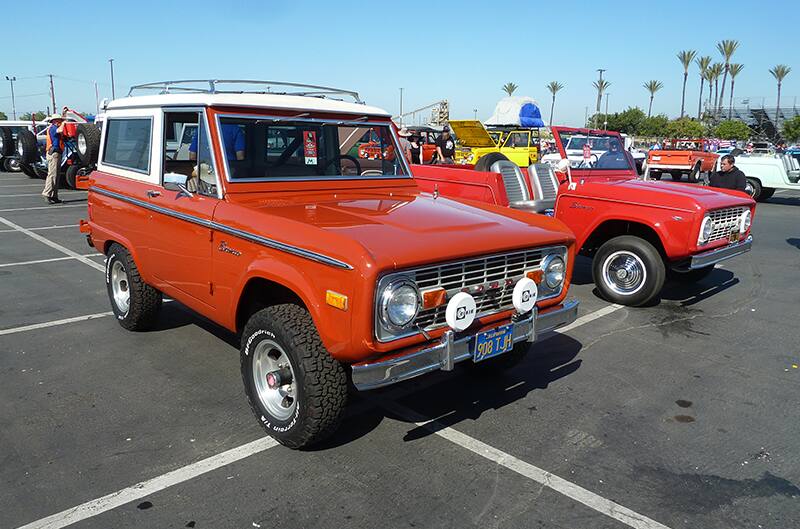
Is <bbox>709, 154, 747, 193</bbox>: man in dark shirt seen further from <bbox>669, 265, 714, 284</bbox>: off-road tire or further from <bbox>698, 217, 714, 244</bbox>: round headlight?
<bbox>698, 217, 714, 244</bbox>: round headlight

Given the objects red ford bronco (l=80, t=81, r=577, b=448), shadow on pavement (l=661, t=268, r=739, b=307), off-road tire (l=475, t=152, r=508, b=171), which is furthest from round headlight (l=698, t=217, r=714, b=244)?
red ford bronco (l=80, t=81, r=577, b=448)

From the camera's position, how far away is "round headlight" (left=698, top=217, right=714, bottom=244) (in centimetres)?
629

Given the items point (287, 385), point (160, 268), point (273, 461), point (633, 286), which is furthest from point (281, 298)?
point (633, 286)

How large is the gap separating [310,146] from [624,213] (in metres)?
3.86

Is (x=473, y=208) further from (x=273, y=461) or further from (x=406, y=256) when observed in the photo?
(x=273, y=461)

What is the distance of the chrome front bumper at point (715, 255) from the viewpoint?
6.34 m

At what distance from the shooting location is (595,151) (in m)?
8.11

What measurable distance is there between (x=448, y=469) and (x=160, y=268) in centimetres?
273

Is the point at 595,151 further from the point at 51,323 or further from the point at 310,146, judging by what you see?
the point at 51,323

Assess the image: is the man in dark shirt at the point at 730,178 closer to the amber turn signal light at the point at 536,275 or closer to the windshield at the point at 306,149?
the windshield at the point at 306,149

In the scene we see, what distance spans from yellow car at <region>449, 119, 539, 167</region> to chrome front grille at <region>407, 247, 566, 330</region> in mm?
18094

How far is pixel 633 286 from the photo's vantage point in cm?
678

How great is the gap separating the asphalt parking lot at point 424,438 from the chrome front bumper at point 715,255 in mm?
645

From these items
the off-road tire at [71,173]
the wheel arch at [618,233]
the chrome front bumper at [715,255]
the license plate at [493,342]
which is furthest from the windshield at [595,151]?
the off-road tire at [71,173]
